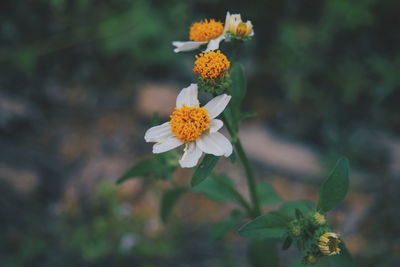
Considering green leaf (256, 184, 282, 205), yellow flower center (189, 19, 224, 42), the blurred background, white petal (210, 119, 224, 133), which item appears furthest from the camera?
the blurred background

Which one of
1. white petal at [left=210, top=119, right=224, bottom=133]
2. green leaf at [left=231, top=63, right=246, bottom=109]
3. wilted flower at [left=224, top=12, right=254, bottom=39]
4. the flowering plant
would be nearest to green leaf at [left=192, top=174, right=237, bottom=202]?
the flowering plant

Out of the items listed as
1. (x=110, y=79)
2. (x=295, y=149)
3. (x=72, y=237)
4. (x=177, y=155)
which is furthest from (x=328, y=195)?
(x=110, y=79)

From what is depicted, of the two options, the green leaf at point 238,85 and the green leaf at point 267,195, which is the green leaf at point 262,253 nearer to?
the green leaf at point 267,195

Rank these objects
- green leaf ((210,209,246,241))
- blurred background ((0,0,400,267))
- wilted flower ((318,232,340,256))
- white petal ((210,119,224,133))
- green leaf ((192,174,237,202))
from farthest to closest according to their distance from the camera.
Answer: blurred background ((0,0,400,267)), green leaf ((192,174,237,202)), green leaf ((210,209,246,241)), white petal ((210,119,224,133)), wilted flower ((318,232,340,256))

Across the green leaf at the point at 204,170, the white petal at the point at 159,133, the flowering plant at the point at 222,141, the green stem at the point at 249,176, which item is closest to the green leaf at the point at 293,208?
the green stem at the point at 249,176

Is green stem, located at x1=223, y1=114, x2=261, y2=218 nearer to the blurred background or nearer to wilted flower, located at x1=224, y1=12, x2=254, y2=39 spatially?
wilted flower, located at x1=224, y1=12, x2=254, y2=39

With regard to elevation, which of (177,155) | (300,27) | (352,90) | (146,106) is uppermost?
(300,27)

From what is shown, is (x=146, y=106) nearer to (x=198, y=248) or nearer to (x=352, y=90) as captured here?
(x=198, y=248)
